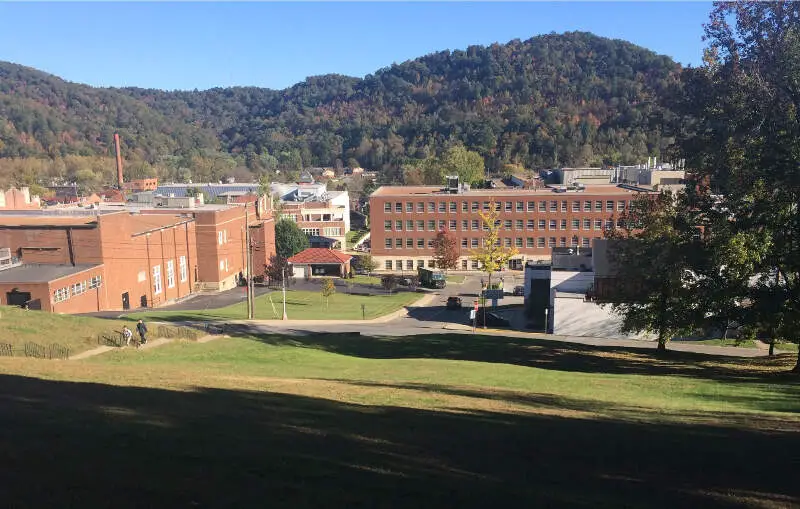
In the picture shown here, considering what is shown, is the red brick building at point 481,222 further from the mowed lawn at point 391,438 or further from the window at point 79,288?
→ the mowed lawn at point 391,438

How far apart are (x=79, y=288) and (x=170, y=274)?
13.4 m

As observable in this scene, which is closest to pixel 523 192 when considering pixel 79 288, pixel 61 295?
pixel 79 288

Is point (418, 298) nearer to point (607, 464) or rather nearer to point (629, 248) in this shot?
point (629, 248)

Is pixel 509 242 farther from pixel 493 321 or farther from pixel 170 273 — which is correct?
pixel 170 273

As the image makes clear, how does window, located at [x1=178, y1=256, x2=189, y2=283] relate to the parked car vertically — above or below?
above

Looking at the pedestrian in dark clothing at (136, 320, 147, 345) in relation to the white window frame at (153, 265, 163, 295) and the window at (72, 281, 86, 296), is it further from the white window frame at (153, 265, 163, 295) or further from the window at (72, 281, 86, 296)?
the white window frame at (153, 265, 163, 295)

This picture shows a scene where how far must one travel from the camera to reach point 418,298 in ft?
196

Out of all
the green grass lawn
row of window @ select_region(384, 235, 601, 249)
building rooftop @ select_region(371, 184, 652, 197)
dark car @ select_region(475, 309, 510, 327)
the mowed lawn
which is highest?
building rooftop @ select_region(371, 184, 652, 197)

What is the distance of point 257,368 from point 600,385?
477 inches

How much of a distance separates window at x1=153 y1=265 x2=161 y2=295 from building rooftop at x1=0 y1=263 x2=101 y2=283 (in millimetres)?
8586

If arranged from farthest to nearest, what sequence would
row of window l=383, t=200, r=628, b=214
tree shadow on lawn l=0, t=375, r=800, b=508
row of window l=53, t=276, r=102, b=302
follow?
row of window l=383, t=200, r=628, b=214, row of window l=53, t=276, r=102, b=302, tree shadow on lawn l=0, t=375, r=800, b=508

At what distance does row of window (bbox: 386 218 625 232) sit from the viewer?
78812 millimetres

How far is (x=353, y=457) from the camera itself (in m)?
10.1

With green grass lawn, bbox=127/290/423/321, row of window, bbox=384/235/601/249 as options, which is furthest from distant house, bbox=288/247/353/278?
green grass lawn, bbox=127/290/423/321
